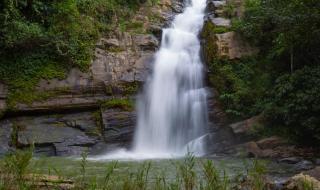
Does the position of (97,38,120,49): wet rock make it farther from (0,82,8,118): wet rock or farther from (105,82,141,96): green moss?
(0,82,8,118): wet rock

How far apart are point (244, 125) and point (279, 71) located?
8.52 ft

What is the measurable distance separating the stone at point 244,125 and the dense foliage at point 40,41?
5888mm

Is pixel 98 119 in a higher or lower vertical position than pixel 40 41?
lower

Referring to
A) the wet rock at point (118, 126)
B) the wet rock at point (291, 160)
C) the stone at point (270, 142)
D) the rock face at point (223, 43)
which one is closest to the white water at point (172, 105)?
the wet rock at point (118, 126)

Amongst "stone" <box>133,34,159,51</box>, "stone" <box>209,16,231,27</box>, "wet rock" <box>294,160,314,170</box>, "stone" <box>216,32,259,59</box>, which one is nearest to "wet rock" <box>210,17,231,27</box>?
"stone" <box>209,16,231,27</box>

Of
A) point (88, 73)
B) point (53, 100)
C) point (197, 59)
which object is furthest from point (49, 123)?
point (197, 59)

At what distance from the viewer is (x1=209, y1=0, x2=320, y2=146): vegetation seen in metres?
12.8

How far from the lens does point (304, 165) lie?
10914 mm

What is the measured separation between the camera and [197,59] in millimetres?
17109

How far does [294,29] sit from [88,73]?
289 inches

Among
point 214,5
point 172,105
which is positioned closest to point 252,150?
point 172,105

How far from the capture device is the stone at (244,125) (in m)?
14.0

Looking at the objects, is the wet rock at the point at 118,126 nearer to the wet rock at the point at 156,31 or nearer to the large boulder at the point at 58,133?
the large boulder at the point at 58,133

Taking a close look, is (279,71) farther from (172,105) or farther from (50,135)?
(50,135)
